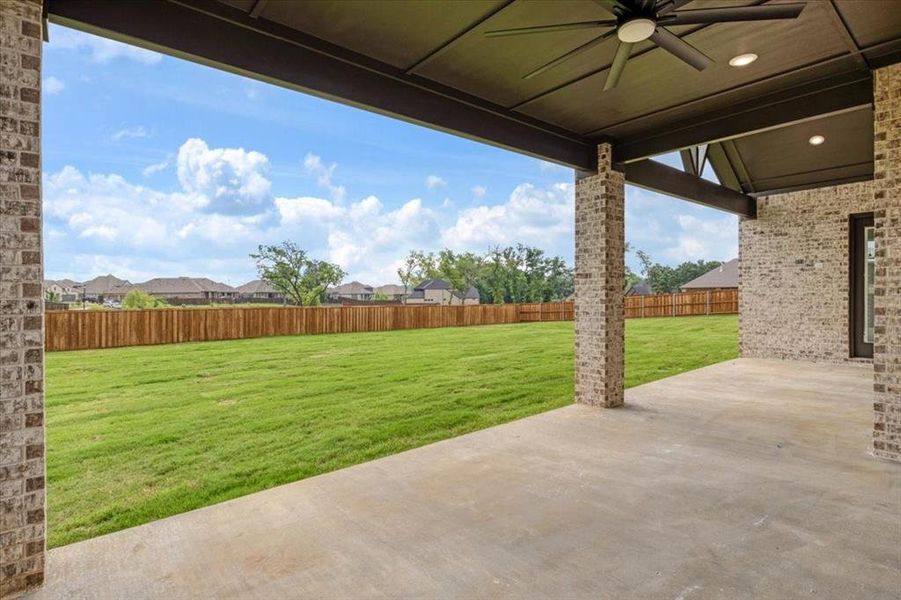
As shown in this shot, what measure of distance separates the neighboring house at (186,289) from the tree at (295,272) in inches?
254

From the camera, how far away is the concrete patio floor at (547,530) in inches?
92.0

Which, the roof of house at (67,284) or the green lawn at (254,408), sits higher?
the roof of house at (67,284)

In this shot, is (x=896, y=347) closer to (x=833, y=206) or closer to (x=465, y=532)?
(x=465, y=532)

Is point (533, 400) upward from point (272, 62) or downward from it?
downward

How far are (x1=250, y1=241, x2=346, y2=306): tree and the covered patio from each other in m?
29.8

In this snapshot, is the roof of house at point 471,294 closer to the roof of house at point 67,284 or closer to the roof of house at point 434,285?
the roof of house at point 434,285

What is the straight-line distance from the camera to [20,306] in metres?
2.32

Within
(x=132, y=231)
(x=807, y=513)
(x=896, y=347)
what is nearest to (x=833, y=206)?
(x=896, y=347)

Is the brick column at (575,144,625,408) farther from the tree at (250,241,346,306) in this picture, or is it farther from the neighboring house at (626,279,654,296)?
the neighboring house at (626,279,654,296)

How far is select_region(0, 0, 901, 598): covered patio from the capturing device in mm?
2344

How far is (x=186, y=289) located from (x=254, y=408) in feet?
122

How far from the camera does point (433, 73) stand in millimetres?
4191

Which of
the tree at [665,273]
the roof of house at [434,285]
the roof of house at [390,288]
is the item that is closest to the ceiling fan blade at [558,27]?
the roof of house at [434,285]

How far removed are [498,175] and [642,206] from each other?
25998mm
